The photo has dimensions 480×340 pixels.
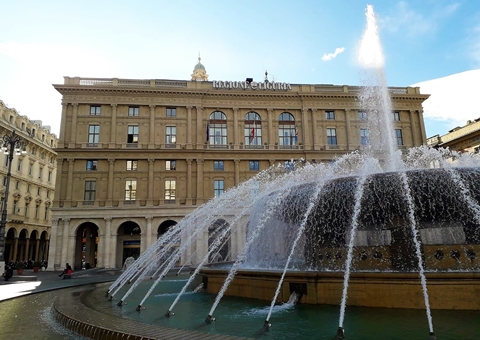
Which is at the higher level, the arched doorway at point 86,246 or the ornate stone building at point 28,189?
the ornate stone building at point 28,189

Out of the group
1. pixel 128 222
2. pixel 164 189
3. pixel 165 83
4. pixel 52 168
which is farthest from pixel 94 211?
pixel 52 168

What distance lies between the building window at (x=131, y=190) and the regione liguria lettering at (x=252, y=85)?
47.5 feet

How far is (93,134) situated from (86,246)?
12.9 m

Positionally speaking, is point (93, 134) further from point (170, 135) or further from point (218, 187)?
point (218, 187)

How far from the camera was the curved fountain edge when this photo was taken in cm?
501

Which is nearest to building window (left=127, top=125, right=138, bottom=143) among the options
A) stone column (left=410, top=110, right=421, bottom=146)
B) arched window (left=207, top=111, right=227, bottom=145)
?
arched window (left=207, top=111, right=227, bottom=145)

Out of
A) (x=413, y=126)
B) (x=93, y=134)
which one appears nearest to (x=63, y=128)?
(x=93, y=134)

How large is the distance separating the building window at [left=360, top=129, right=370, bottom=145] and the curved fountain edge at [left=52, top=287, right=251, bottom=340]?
40680 millimetres

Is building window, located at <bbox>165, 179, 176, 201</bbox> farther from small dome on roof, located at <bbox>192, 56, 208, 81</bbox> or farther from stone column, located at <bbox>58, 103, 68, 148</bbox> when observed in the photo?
small dome on roof, located at <bbox>192, 56, 208, 81</bbox>

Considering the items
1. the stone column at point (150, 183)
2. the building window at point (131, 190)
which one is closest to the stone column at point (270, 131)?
the stone column at point (150, 183)

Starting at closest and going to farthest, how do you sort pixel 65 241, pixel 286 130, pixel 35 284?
pixel 35 284 < pixel 65 241 < pixel 286 130

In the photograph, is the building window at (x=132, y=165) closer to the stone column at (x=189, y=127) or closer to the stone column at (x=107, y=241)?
the stone column at (x=107, y=241)

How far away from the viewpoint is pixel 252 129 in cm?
4216

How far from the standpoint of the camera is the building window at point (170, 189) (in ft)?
129
